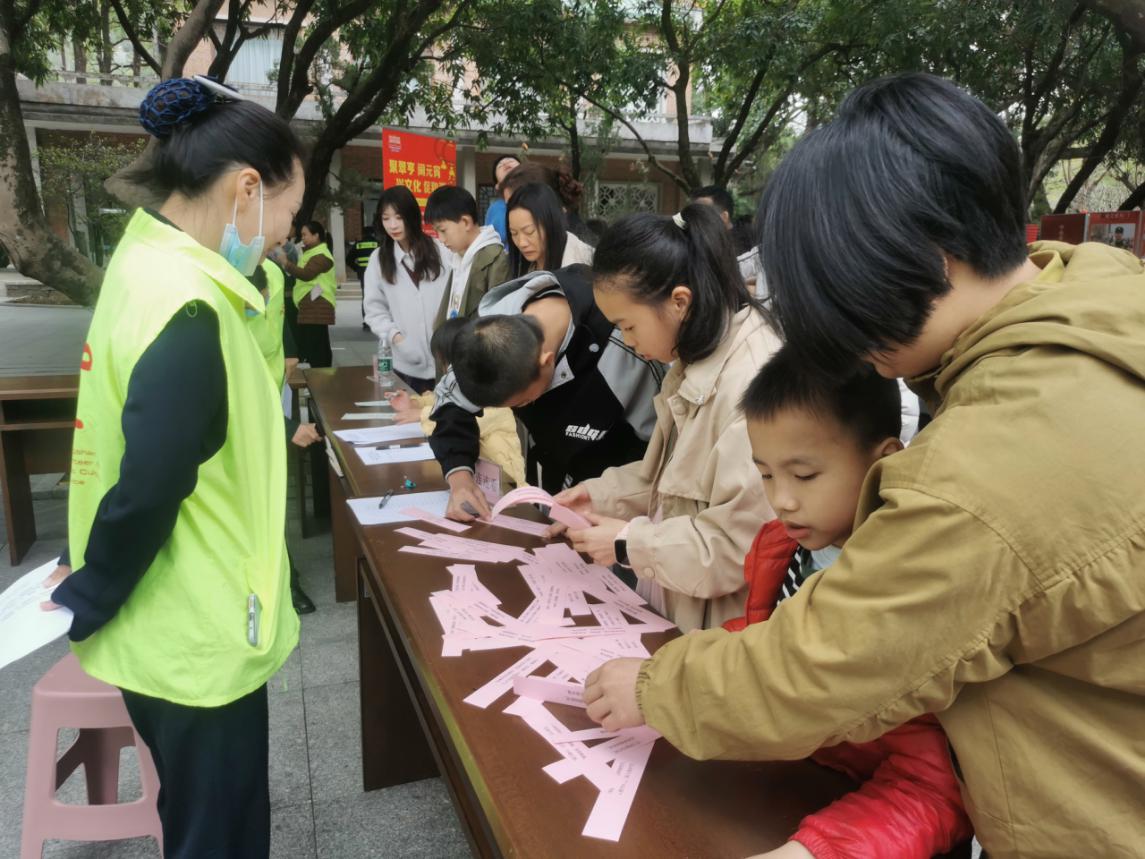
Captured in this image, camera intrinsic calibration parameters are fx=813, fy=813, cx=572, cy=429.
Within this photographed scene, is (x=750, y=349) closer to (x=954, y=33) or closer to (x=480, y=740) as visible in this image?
(x=480, y=740)

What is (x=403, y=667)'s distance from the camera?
169cm

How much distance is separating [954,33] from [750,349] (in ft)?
23.9

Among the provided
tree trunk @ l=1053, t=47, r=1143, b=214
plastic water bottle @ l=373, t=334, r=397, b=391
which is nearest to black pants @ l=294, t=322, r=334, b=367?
plastic water bottle @ l=373, t=334, r=397, b=391

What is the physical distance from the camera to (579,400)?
2.04 m

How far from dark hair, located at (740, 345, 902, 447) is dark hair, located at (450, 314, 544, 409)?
0.83 metres

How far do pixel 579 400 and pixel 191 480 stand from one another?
1.04 meters

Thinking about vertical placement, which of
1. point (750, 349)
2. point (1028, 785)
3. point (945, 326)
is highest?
point (945, 326)

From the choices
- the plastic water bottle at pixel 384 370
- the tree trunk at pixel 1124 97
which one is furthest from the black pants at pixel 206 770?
the tree trunk at pixel 1124 97

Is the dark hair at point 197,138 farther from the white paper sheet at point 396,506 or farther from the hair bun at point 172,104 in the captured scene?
the white paper sheet at point 396,506

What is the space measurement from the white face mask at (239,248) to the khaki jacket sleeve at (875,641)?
3.57 feet

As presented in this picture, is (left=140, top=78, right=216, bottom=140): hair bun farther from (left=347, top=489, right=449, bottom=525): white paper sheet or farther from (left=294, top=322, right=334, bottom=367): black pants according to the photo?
(left=294, top=322, right=334, bottom=367): black pants

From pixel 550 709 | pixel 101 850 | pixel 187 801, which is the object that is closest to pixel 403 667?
pixel 187 801

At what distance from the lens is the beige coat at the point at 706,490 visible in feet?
4.32

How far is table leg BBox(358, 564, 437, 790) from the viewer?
6.98 feet
